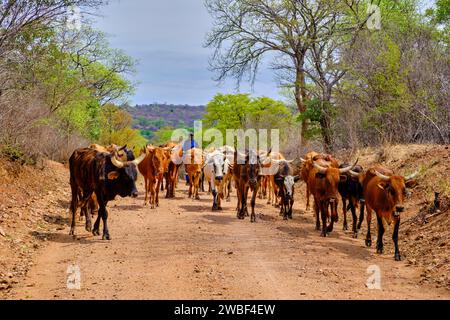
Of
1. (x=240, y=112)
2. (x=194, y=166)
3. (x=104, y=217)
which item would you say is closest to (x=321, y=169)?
(x=104, y=217)

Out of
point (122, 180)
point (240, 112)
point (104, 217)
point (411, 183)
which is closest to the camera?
point (411, 183)

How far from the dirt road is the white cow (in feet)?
9.69

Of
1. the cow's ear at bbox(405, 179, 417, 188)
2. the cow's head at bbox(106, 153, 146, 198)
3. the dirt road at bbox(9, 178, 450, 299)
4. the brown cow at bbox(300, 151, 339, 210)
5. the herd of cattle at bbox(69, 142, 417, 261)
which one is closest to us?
the dirt road at bbox(9, 178, 450, 299)

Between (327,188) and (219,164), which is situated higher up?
(219,164)

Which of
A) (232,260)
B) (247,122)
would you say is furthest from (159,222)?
(247,122)

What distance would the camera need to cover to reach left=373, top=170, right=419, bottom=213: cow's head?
11.2m

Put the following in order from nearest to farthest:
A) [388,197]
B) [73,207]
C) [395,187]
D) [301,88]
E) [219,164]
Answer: [395,187] → [388,197] → [73,207] → [219,164] → [301,88]

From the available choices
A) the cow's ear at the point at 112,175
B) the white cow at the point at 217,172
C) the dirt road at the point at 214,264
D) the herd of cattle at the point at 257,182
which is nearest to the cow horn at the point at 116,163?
the herd of cattle at the point at 257,182

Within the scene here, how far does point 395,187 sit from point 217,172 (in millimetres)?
7891

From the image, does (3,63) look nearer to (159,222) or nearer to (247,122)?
(159,222)

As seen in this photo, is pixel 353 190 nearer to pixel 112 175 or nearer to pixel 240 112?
pixel 112 175

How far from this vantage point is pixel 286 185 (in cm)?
1617

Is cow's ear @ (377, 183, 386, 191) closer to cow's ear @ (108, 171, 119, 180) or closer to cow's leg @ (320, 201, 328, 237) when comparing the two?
cow's leg @ (320, 201, 328, 237)

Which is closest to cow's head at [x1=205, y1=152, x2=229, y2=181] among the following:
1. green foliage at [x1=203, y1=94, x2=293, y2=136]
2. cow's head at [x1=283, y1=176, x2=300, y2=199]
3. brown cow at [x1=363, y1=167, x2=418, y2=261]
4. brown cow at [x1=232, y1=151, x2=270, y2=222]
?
brown cow at [x1=232, y1=151, x2=270, y2=222]
